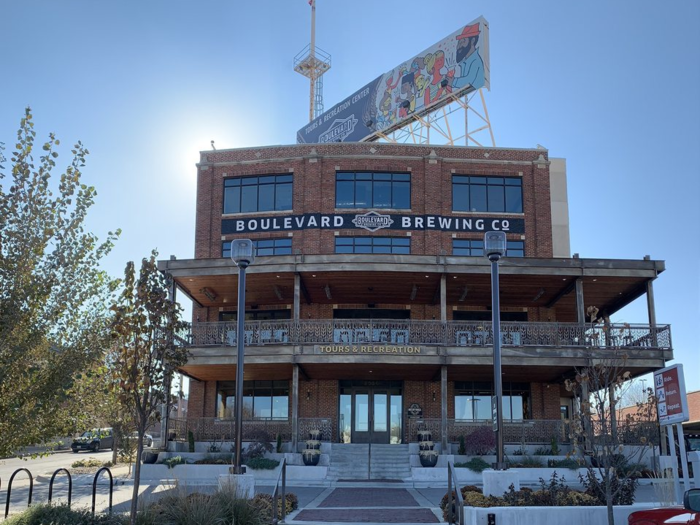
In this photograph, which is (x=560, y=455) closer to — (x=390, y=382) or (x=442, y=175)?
(x=390, y=382)

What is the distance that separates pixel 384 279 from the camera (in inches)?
1174

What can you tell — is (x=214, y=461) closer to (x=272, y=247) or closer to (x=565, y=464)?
(x=272, y=247)

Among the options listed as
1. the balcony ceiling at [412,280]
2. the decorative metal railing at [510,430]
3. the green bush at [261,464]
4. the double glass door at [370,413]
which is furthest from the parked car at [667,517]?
the double glass door at [370,413]

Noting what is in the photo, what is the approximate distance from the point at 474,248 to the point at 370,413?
8664mm

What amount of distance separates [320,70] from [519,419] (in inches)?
1158

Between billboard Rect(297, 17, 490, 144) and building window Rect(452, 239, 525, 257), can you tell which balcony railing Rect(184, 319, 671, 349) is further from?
billboard Rect(297, 17, 490, 144)

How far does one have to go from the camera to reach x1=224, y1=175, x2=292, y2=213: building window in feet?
112

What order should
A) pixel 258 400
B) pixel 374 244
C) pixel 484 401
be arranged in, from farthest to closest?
pixel 374 244, pixel 258 400, pixel 484 401

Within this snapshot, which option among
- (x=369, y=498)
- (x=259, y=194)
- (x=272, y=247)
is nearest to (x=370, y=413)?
(x=272, y=247)

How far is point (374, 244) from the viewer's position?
3338cm

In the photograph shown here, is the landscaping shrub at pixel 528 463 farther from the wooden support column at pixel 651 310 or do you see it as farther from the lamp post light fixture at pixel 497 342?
the lamp post light fixture at pixel 497 342

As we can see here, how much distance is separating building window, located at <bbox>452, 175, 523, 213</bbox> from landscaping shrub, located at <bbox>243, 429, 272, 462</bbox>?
13480 mm

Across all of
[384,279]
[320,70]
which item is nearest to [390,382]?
[384,279]

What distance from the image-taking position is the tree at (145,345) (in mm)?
12086
